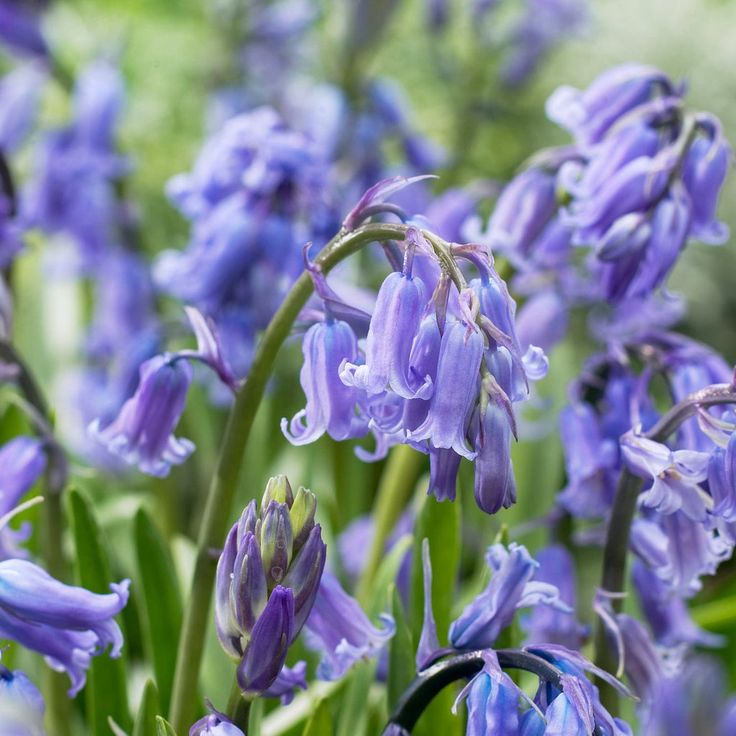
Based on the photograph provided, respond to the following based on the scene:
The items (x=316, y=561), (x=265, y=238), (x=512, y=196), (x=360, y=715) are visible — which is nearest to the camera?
(x=316, y=561)

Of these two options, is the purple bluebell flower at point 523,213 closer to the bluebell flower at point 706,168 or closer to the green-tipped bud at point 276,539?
the bluebell flower at point 706,168

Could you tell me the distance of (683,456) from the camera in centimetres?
106

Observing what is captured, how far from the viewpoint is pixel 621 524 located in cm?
122

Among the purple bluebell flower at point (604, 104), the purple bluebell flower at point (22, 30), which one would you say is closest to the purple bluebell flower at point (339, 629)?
the purple bluebell flower at point (604, 104)

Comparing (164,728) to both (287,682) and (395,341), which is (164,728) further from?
(395,341)

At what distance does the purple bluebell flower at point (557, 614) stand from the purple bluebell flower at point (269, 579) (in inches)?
23.9

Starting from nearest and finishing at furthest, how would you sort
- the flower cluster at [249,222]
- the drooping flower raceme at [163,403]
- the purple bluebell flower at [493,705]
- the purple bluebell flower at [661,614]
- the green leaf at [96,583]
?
the purple bluebell flower at [493,705]
the drooping flower raceme at [163,403]
the green leaf at [96,583]
the purple bluebell flower at [661,614]
the flower cluster at [249,222]

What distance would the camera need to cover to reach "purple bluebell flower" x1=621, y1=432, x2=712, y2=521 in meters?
1.06

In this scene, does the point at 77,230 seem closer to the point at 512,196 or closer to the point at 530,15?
the point at 512,196

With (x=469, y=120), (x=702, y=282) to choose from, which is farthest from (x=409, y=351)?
(x=702, y=282)

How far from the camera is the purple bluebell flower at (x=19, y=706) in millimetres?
773

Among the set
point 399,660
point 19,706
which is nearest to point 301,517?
point 19,706

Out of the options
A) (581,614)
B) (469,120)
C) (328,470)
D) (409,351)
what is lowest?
(581,614)

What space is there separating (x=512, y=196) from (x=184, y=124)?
2.59 metres
